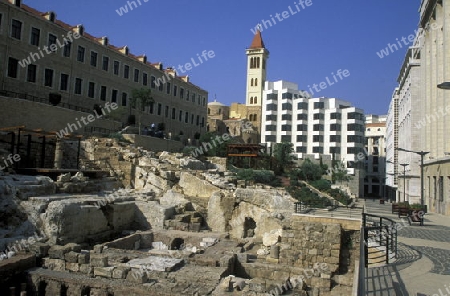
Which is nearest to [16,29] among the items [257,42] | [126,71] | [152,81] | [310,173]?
[126,71]

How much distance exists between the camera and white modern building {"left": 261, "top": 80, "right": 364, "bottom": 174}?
6812 centimetres

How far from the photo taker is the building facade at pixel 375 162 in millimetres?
79562

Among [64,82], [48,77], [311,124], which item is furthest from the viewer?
[311,124]

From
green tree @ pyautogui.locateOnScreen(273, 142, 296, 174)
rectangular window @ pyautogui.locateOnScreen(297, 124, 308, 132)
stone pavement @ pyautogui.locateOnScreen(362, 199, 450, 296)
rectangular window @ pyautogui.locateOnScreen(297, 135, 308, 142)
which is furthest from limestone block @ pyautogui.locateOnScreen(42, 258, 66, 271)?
rectangular window @ pyautogui.locateOnScreen(297, 124, 308, 132)

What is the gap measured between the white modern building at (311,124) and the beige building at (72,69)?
26.4 m

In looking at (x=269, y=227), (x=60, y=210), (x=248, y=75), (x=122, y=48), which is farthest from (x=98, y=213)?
(x=248, y=75)

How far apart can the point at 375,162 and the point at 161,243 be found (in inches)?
3020

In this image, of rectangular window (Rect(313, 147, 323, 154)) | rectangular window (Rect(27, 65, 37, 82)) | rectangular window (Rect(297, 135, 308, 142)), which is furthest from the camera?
rectangular window (Rect(297, 135, 308, 142))

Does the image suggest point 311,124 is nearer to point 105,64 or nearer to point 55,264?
point 105,64

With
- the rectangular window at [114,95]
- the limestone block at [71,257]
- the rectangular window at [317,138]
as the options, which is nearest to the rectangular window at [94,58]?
the rectangular window at [114,95]

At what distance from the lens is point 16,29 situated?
99.8ft

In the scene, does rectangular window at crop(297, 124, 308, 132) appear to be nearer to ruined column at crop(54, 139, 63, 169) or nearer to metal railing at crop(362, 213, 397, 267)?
ruined column at crop(54, 139, 63, 169)

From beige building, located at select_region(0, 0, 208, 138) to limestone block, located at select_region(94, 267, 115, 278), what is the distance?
22.8 metres

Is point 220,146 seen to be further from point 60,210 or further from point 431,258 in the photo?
point 431,258
